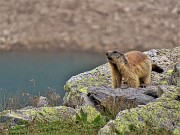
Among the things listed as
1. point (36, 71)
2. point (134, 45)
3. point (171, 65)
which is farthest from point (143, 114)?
point (134, 45)

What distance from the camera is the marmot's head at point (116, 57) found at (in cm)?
1140

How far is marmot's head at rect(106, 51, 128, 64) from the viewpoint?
11398 millimetres

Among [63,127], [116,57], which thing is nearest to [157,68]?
[116,57]

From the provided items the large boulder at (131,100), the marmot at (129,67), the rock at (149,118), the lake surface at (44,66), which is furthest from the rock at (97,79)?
the lake surface at (44,66)

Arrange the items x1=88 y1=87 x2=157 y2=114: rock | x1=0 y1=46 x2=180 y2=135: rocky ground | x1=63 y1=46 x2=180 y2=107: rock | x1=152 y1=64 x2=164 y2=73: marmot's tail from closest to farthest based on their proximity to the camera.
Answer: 1. x1=0 y1=46 x2=180 y2=135: rocky ground
2. x1=88 y1=87 x2=157 y2=114: rock
3. x1=63 y1=46 x2=180 y2=107: rock
4. x1=152 y1=64 x2=164 y2=73: marmot's tail

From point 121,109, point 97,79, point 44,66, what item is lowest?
point 44,66

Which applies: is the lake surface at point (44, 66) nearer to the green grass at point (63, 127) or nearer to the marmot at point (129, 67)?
the marmot at point (129, 67)

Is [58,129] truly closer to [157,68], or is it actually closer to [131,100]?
[131,100]

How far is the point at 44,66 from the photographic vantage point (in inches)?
803

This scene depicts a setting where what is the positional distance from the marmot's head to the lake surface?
5.41 meters

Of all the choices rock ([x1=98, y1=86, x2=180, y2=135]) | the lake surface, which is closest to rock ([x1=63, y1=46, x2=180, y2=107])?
rock ([x1=98, y1=86, x2=180, y2=135])

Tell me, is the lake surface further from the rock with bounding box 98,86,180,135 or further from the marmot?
the rock with bounding box 98,86,180,135

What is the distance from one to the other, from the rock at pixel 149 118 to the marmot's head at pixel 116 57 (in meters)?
2.17

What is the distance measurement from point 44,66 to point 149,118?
11620mm
